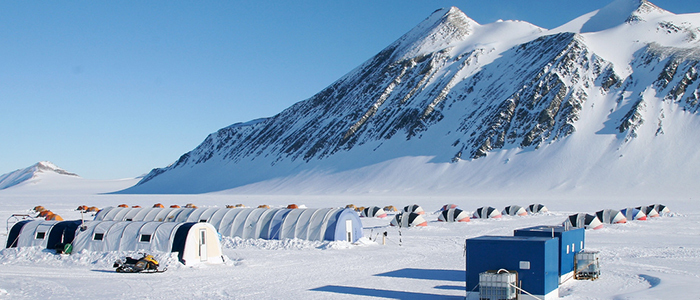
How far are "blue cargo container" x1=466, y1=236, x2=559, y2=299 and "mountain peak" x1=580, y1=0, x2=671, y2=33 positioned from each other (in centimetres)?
13695

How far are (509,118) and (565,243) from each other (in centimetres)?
10209

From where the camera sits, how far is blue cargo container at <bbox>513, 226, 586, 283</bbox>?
818 inches

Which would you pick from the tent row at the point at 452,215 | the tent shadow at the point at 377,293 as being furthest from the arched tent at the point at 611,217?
the tent shadow at the point at 377,293

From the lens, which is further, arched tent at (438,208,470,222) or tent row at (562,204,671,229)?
arched tent at (438,208,470,222)

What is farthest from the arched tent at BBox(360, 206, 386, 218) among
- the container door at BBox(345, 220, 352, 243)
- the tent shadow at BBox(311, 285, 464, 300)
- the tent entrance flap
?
the tent shadow at BBox(311, 285, 464, 300)

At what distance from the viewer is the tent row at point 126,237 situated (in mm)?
26500

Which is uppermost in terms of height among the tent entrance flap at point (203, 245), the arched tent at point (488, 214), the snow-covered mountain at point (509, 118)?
the snow-covered mountain at point (509, 118)

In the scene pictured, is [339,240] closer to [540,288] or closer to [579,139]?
[540,288]

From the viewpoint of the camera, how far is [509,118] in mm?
119500

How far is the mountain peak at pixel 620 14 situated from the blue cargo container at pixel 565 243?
5193 inches

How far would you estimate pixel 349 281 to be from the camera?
882 inches

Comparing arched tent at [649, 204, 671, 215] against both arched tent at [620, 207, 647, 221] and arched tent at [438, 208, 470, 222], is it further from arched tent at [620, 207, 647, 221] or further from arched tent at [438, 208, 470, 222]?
arched tent at [438, 208, 470, 222]

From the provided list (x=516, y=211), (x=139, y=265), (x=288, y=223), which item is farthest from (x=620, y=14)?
(x=139, y=265)

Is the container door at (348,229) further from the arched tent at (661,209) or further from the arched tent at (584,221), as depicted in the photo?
the arched tent at (661,209)
